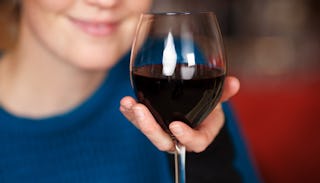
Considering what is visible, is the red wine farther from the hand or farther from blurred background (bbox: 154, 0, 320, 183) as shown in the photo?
blurred background (bbox: 154, 0, 320, 183)

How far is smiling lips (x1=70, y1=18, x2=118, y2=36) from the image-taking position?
3.31 feet

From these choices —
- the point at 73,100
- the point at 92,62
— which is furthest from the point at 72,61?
the point at 73,100

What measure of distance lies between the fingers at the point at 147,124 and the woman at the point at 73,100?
0.49 feet

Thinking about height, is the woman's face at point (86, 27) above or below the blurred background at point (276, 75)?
above

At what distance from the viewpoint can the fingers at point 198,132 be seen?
26.7 inches

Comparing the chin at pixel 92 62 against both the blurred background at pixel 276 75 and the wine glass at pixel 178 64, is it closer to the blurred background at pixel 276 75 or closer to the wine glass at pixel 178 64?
the wine glass at pixel 178 64

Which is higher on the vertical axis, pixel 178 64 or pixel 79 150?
pixel 178 64

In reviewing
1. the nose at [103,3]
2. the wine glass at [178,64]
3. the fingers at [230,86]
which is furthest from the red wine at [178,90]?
the nose at [103,3]

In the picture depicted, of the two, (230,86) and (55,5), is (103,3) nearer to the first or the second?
(55,5)

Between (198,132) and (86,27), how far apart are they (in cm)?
38

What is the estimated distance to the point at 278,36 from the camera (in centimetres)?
454

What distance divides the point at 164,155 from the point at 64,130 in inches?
9.1

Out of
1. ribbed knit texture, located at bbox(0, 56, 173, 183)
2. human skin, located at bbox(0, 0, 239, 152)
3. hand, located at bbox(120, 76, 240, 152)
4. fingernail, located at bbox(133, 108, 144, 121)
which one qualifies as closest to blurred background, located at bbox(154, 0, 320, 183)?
ribbed knit texture, located at bbox(0, 56, 173, 183)

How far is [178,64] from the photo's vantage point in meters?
0.67
